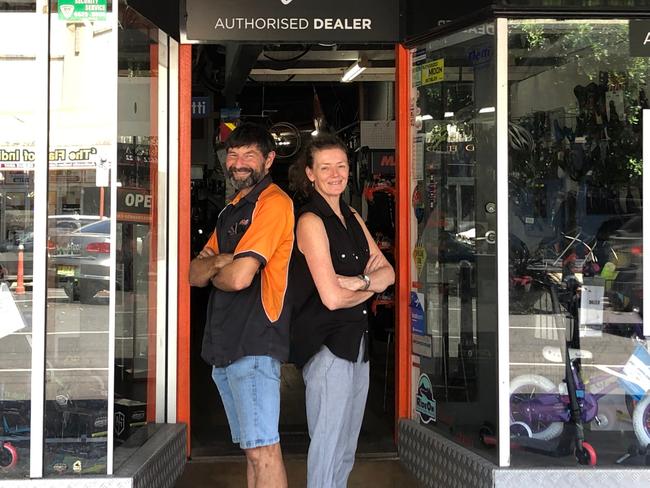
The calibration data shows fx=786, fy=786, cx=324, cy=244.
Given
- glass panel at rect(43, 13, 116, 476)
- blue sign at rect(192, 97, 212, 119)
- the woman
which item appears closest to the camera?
the woman

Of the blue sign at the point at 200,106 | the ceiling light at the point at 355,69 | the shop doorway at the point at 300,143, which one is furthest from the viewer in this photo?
the ceiling light at the point at 355,69

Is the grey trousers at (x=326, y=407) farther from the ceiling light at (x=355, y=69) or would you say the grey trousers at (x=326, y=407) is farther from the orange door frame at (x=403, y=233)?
the ceiling light at (x=355, y=69)

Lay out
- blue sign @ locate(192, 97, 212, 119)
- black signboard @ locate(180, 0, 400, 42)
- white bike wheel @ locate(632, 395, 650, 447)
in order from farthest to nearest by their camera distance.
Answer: blue sign @ locate(192, 97, 212, 119), black signboard @ locate(180, 0, 400, 42), white bike wheel @ locate(632, 395, 650, 447)

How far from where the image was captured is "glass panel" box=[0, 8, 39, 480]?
130 inches

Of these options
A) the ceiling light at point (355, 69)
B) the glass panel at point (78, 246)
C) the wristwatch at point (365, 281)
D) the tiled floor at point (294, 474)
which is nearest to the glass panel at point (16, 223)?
the glass panel at point (78, 246)

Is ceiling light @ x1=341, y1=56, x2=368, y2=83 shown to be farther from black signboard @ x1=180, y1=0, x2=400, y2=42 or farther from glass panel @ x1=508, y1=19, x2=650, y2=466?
glass panel @ x1=508, y1=19, x2=650, y2=466

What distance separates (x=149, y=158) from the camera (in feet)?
13.1

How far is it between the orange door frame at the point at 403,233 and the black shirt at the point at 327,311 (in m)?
1.32

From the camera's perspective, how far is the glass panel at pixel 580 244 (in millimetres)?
3621

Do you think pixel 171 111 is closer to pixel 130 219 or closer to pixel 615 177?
pixel 130 219

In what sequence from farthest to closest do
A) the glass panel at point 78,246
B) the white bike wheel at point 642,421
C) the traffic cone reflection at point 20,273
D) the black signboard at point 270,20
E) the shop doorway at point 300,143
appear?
the shop doorway at point 300,143, the black signboard at point 270,20, the white bike wheel at point 642,421, the traffic cone reflection at point 20,273, the glass panel at point 78,246

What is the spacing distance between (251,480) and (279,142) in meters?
6.23

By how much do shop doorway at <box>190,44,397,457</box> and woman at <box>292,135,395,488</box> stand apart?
334 mm

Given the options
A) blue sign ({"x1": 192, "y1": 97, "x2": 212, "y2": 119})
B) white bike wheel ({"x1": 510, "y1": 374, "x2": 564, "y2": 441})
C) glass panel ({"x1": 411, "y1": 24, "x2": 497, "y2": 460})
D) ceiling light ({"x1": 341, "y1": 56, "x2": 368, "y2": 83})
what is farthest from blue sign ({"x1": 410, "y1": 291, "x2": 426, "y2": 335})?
ceiling light ({"x1": 341, "y1": 56, "x2": 368, "y2": 83})
